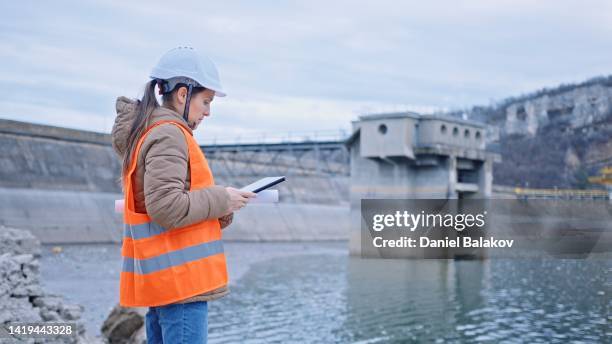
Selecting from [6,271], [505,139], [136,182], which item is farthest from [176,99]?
[505,139]

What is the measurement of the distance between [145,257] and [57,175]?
52.0 meters

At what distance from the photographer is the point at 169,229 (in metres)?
3.47

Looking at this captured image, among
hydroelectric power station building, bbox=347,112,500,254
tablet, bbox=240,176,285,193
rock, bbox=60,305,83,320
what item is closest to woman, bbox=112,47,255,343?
tablet, bbox=240,176,285,193

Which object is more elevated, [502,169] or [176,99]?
[502,169]

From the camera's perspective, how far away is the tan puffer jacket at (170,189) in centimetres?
340

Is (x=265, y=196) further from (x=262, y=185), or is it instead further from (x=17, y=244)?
(x=17, y=244)

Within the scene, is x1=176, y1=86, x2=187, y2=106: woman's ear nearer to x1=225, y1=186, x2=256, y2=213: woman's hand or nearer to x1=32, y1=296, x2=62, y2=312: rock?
x1=225, y1=186, x2=256, y2=213: woman's hand

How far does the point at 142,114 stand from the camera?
3705 mm

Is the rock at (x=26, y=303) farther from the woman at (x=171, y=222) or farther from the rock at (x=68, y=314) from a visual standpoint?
the woman at (x=171, y=222)

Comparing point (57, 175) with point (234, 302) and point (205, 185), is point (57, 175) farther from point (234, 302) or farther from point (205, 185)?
point (205, 185)

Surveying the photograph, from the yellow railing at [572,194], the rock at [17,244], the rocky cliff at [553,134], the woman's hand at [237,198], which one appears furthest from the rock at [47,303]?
the rocky cliff at [553,134]

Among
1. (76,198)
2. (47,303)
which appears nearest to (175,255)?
(47,303)

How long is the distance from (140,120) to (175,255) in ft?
2.38

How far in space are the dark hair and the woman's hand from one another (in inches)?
20.5
